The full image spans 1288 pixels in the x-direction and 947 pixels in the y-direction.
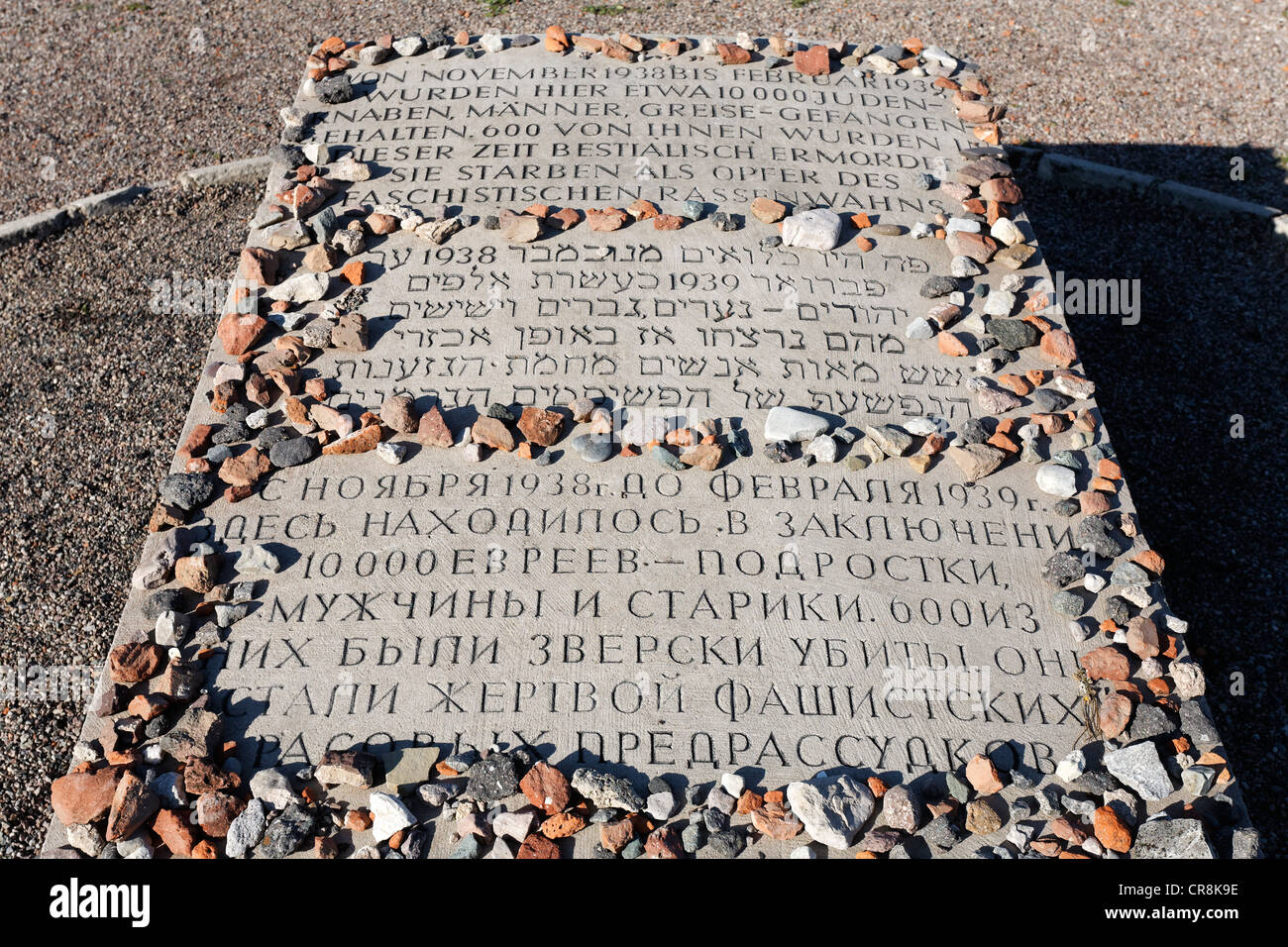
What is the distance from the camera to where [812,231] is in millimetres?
4574

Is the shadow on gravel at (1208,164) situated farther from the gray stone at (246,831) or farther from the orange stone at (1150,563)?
the gray stone at (246,831)

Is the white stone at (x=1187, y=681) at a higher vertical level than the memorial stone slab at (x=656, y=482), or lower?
lower

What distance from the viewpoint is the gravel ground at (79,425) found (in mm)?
3764

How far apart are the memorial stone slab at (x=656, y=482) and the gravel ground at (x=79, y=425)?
0.90 meters

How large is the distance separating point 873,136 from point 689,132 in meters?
0.99

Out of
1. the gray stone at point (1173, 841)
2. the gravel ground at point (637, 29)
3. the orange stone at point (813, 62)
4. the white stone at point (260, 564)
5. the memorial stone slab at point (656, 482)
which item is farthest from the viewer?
the gravel ground at point (637, 29)

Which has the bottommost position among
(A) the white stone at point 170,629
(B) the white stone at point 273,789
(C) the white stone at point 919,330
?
(B) the white stone at point 273,789

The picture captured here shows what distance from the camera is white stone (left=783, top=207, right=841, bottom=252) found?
4570 millimetres

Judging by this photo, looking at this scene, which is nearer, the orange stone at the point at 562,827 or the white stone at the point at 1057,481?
the orange stone at the point at 562,827

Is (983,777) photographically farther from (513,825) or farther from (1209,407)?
(1209,407)

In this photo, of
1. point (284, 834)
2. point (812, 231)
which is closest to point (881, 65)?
point (812, 231)

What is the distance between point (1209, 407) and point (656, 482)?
3306mm

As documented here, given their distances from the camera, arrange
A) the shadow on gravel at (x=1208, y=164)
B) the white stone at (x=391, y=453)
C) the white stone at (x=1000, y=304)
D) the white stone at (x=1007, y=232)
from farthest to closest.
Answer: the shadow on gravel at (x=1208, y=164) < the white stone at (x=1007, y=232) < the white stone at (x=1000, y=304) < the white stone at (x=391, y=453)

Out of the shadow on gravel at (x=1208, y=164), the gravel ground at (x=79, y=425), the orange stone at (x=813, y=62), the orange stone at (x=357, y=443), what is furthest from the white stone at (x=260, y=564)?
the shadow on gravel at (x=1208, y=164)
